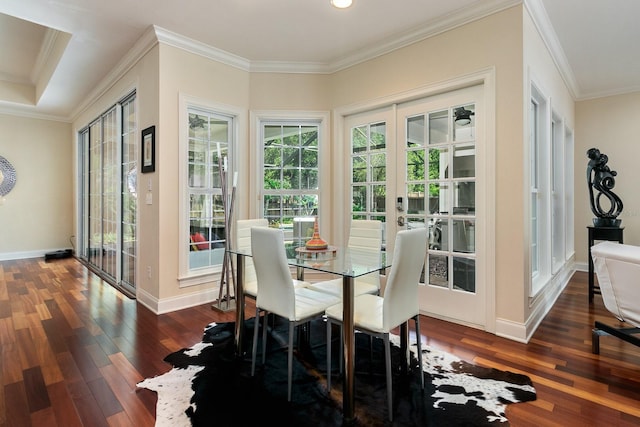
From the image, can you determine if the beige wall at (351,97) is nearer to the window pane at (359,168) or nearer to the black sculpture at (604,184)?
the window pane at (359,168)

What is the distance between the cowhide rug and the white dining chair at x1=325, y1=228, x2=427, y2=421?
0.40ft

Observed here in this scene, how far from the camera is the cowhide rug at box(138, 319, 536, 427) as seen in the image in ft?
5.47

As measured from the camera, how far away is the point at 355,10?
289 cm

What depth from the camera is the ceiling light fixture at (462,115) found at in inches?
116

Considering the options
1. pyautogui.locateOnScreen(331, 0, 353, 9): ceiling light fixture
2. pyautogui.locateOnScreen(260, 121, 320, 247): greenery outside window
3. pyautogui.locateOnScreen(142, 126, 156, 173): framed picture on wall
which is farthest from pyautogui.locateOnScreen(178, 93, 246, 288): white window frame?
pyautogui.locateOnScreen(331, 0, 353, 9): ceiling light fixture

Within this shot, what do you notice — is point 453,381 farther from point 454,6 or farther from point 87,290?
point 87,290

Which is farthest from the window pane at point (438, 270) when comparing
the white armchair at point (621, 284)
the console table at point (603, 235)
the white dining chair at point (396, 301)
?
the console table at point (603, 235)

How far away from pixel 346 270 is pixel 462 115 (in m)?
2.04

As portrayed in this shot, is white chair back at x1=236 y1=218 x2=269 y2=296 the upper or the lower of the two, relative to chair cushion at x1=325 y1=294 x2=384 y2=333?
upper

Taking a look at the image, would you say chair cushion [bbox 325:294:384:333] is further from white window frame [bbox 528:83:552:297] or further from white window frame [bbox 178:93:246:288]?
white window frame [bbox 528:83:552:297]

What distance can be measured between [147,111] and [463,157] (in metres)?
3.25

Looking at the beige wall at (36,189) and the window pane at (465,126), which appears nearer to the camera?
the window pane at (465,126)

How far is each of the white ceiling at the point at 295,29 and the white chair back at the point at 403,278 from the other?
217 centimetres

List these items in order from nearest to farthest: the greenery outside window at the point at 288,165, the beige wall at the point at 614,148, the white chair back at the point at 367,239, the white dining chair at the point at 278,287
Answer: the white dining chair at the point at 278,287, the white chair back at the point at 367,239, the greenery outside window at the point at 288,165, the beige wall at the point at 614,148
